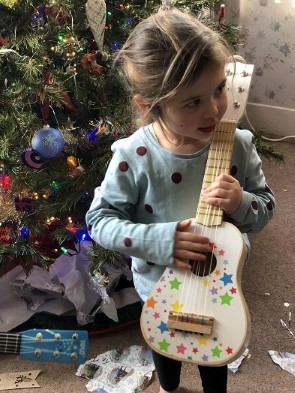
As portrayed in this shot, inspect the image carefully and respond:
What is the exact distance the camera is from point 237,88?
3.24 ft

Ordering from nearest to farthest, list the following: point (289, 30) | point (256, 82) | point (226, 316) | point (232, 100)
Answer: point (226, 316) < point (232, 100) < point (289, 30) < point (256, 82)

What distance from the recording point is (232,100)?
37.8 inches

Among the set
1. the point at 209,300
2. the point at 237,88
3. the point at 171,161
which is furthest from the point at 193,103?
the point at 209,300

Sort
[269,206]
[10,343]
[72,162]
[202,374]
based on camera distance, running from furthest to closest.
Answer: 1. [10,343]
2. [72,162]
3. [202,374]
4. [269,206]

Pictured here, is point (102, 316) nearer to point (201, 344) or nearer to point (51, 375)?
point (51, 375)

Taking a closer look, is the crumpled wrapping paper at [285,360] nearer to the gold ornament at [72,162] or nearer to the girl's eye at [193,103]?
the gold ornament at [72,162]

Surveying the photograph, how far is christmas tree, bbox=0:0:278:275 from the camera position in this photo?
115 cm

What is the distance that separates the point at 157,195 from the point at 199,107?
188mm

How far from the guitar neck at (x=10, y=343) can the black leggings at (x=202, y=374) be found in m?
0.43

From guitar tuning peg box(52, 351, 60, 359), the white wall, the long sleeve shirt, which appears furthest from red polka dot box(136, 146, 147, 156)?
the white wall

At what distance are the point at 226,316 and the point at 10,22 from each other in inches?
32.9

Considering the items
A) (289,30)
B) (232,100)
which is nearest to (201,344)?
(232,100)

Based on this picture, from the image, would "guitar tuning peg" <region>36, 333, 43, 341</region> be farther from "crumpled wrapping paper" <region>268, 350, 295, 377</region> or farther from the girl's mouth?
the girl's mouth

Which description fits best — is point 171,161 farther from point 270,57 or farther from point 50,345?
point 270,57
